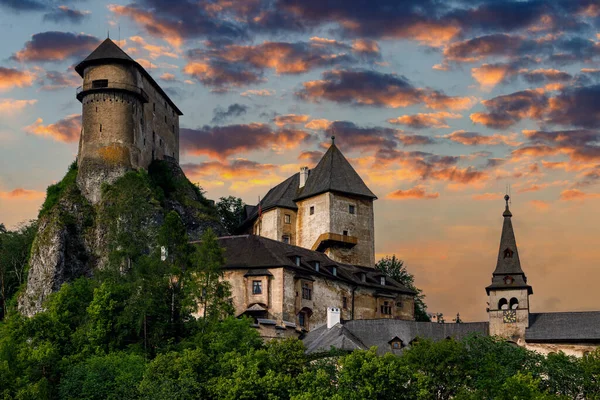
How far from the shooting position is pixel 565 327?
76812 mm

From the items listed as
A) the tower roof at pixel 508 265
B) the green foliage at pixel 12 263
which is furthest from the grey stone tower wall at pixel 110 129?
the tower roof at pixel 508 265

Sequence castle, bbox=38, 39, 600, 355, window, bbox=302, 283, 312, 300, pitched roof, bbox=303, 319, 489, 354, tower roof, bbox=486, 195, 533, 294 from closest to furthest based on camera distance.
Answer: pitched roof, bbox=303, 319, 489, 354 < castle, bbox=38, 39, 600, 355 < tower roof, bbox=486, 195, 533, 294 < window, bbox=302, 283, 312, 300

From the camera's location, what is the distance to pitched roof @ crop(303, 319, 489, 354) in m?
76.5

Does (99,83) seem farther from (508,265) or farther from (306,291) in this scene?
(508,265)

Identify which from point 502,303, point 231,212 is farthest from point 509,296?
point 231,212

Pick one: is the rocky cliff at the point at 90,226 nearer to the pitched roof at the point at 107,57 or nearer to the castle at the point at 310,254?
the castle at the point at 310,254

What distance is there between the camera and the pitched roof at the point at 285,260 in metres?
85.3

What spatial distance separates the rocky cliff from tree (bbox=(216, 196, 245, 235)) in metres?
12.0

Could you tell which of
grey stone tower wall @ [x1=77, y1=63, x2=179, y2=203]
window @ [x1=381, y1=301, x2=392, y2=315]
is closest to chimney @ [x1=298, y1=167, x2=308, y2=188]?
grey stone tower wall @ [x1=77, y1=63, x2=179, y2=203]

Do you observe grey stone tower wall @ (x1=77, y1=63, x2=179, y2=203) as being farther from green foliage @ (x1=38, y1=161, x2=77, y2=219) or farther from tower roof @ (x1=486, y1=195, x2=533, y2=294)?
tower roof @ (x1=486, y1=195, x2=533, y2=294)

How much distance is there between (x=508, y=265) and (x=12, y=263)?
1969 inches

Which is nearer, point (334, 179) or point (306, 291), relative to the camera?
point (306, 291)

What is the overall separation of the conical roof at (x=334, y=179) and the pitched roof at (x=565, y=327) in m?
27.7

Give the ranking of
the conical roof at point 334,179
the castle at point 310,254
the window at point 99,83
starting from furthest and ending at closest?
the conical roof at point 334,179, the window at point 99,83, the castle at point 310,254
